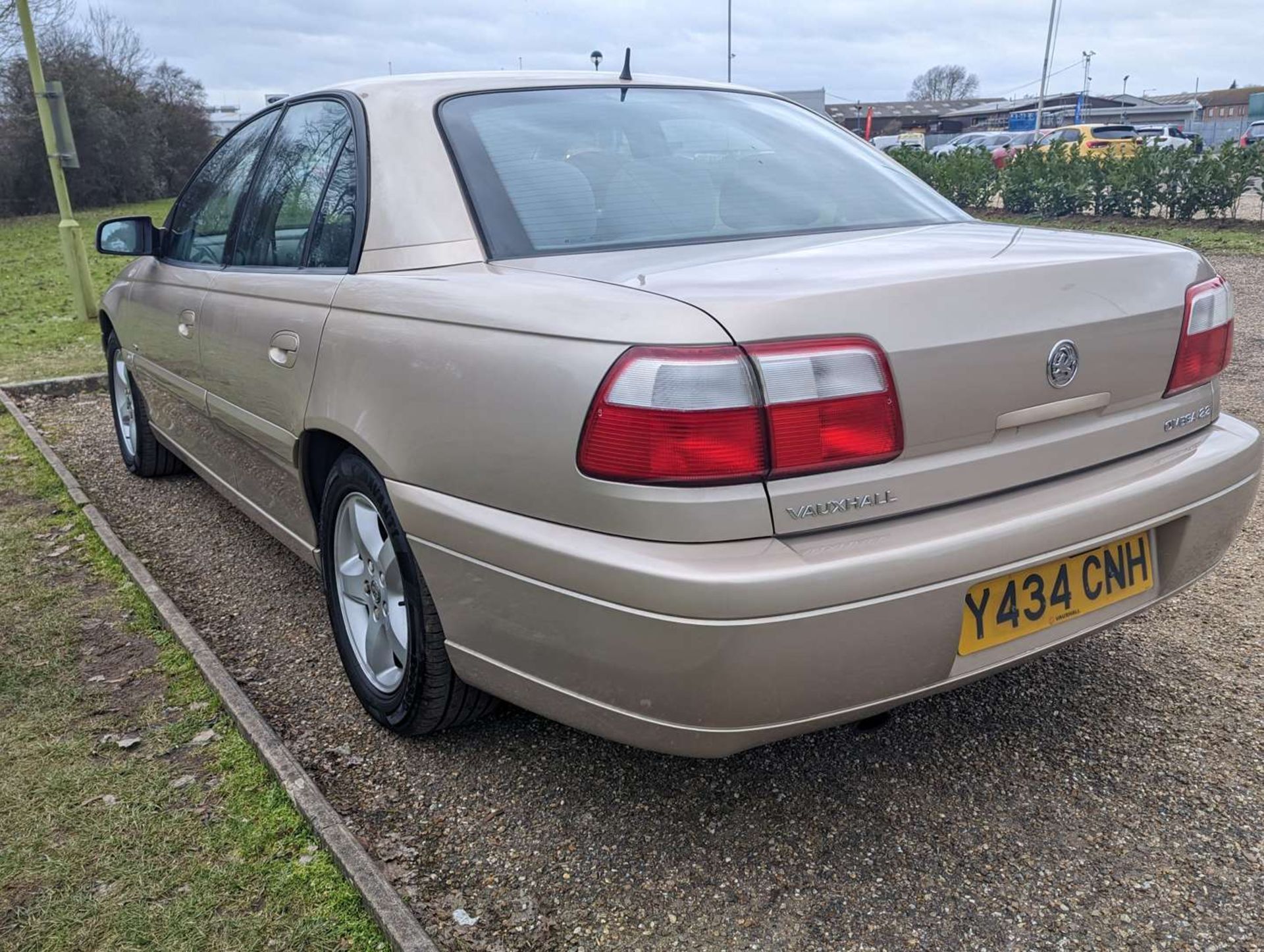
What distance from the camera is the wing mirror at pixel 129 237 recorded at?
3.97 m

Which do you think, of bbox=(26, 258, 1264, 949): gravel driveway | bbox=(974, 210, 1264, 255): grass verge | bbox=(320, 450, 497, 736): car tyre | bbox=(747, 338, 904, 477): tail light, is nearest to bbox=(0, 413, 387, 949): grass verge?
bbox=(26, 258, 1264, 949): gravel driveway

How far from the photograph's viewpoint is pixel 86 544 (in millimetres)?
4008

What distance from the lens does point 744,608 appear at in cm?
163

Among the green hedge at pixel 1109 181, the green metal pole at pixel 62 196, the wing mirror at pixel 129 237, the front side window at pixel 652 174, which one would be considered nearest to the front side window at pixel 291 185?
the front side window at pixel 652 174

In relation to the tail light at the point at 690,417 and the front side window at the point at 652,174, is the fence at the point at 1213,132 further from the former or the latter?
the tail light at the point at 690,417

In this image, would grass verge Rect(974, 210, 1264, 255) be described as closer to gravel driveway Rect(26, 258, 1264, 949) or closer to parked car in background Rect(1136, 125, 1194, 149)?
gravel driveway Rect(26, 258, 1264, 949)

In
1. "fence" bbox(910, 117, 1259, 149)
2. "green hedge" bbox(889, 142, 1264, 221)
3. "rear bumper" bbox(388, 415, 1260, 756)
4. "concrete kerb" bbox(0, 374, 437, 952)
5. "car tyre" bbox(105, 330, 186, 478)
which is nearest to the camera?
"rear bumper" bbox(388, 415, 1260, 756)

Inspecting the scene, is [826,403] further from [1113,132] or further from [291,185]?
[1113,132]

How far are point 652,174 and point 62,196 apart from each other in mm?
9654

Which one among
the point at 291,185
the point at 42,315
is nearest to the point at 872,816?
the point at 291,185

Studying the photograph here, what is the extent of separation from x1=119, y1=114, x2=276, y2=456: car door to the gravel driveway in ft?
3.77

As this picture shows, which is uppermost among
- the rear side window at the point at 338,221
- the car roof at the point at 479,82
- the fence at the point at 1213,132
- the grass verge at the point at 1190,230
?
the car roof at the point at 479,82

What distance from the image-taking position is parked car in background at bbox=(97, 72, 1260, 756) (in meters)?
1.69

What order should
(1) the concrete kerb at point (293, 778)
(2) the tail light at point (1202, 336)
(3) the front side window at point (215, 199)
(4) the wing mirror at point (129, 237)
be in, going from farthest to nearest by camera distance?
(4) the wing mirror at point (129, 237) → (3) the front side window at point (215, 199) → (2) the tail light at point (1202, 336) → (1) the concrete kerb at point (293, 778)
